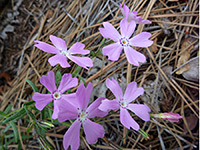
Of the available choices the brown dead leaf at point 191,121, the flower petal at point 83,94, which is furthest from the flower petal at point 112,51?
the brown dead leaf at point 191,121

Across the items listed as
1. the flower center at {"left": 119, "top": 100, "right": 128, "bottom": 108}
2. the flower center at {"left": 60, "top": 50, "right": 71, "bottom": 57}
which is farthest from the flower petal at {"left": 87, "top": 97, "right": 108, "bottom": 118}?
the flower center at {"left": 60, "top": 50, "right": 71, "bottom": 57}

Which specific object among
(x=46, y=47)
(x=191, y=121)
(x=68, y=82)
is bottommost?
(x=191, y=121)

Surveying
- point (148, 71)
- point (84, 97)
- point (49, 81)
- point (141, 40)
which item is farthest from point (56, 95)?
point (148, 71)

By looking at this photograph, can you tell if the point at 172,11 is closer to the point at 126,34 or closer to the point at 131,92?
the point at 126,34

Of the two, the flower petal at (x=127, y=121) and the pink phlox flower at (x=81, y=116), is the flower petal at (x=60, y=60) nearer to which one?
the pink phlox flower at (x=81, y=116)

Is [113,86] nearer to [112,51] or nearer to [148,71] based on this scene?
[112,51]
